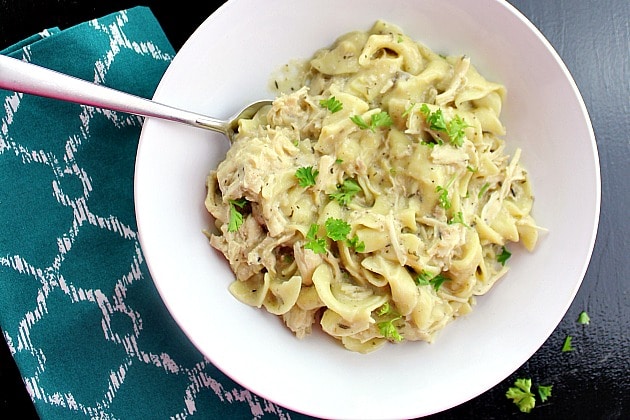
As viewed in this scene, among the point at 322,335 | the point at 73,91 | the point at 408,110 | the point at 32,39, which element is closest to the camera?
the point at 73,91

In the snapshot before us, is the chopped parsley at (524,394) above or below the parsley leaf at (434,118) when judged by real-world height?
below

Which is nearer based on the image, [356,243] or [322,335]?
[356,243]

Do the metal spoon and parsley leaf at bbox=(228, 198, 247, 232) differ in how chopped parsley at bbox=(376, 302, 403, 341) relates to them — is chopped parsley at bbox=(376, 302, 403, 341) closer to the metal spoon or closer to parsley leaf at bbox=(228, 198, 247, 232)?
parsley leaf at bbox=(228, 198, 247, 232)

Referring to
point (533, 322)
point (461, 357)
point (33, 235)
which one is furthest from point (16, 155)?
point (533, 322)

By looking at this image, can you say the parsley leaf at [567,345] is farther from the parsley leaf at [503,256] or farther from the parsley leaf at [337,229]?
the parsley leaf at [337,229]

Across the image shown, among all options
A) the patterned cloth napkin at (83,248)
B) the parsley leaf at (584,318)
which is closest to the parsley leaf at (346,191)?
the patterned cloth napkin at (83,248)

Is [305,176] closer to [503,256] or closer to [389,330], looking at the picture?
[389,330]

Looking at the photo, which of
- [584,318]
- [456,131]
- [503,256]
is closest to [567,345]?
[584,318]
